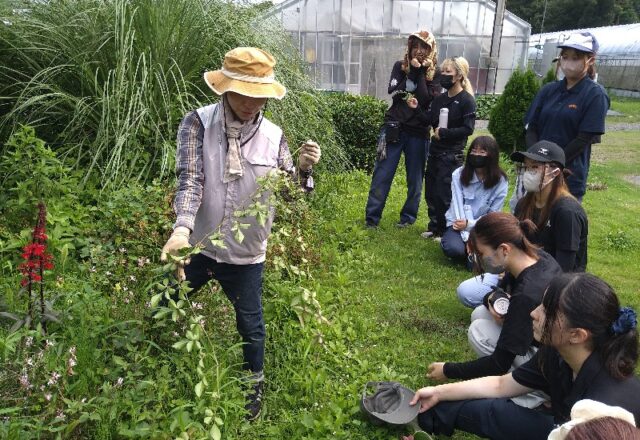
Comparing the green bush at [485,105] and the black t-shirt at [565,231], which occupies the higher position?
the black t-shirt at [565,231]

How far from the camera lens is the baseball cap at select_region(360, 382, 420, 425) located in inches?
106

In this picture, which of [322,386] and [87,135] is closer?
[322,386]

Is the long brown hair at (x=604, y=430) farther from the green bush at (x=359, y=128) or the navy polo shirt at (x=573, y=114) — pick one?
the green bush at (x=359, y=128)

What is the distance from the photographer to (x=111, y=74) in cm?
454

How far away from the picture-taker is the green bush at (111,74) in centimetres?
431

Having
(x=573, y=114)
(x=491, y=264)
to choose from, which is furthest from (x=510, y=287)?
(x=573, y=114)

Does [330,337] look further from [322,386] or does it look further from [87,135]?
[87,135]

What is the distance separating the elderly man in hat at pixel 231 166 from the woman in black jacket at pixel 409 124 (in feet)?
9.73

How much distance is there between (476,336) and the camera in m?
3.24

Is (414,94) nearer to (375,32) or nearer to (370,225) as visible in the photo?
(370,225)

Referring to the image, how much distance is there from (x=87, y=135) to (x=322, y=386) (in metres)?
2.86

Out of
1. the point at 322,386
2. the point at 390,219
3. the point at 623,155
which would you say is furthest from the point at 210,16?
the point at 623,155

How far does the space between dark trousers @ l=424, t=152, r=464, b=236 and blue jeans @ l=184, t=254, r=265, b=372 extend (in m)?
3.06

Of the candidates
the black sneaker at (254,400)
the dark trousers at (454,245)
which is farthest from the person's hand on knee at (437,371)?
the dark trousers at (454,245)
